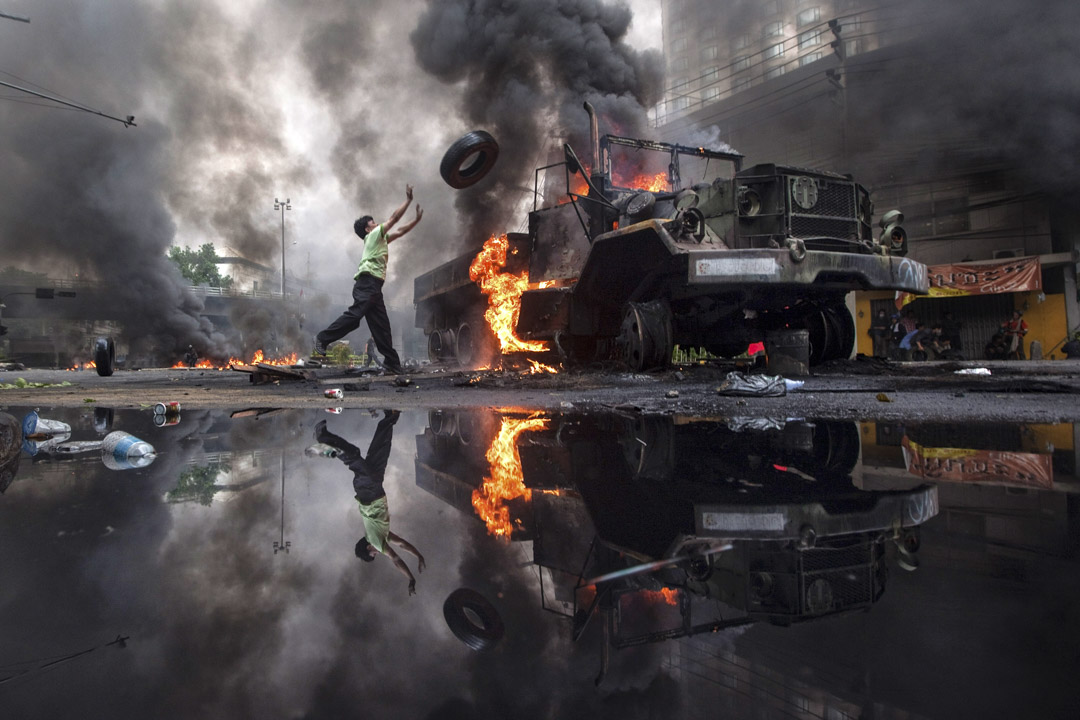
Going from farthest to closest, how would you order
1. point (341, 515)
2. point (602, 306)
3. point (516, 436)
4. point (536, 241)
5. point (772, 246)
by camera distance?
point (536, 241) → point (602, 306) → point (772, 246) → point (516, 436) → point (341, 515)

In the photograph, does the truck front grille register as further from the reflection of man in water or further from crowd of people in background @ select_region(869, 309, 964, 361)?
crowd of people in background @ select_region(869, 309, 964, 361)

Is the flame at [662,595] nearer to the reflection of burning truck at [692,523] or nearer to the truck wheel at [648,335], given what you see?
the reflection of burning truck at [692,523]

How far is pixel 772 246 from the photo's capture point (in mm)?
5766

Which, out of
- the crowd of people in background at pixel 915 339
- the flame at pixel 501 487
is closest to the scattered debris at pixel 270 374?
the flame at pixel 501 487

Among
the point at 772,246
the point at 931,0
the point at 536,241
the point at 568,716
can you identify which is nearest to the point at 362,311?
the point at 536,241

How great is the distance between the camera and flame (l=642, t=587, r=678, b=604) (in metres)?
1.02

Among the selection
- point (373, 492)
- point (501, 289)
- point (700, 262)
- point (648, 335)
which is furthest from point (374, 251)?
point (373, 492)

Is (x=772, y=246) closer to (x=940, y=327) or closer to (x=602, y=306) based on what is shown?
(x=602, y=306)

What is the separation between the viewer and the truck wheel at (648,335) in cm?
625

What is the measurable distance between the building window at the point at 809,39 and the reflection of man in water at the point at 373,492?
2235cm

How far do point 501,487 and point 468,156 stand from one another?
913cm

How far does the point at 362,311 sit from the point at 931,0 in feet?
50.8

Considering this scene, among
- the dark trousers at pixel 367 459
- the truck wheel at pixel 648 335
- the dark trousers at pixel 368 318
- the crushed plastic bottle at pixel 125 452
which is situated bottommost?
the dark trousers at pixel 367 459

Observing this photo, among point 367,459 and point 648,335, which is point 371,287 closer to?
point 648,335
